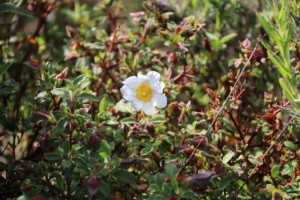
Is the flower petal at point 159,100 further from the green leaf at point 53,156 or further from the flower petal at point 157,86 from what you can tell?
the green leaf at point 53,156

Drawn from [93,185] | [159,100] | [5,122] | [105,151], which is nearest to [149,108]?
[159,100]

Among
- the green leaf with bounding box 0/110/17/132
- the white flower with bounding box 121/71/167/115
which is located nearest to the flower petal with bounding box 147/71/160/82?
the white flower with bounding box 121/71/167/115

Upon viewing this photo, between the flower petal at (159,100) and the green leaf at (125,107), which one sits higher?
the flower petal at (159,100)

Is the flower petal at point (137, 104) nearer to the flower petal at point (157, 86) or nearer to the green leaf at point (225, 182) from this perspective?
the flower petal at point (157, 86)

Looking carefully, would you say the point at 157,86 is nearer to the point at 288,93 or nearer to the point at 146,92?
the point at 146,92

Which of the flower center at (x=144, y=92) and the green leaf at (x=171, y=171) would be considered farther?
the flower center at (x=144, y=92)

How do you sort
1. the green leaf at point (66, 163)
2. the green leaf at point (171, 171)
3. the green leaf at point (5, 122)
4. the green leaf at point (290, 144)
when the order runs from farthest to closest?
the green leaf at point (5, 122) < the green leaf at point (290, 144) < the green leaf at point (66, 163) < the green leaf at point (171, 171)

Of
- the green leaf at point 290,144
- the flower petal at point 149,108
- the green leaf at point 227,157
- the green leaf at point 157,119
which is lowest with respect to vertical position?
the green leaf at point 290,144

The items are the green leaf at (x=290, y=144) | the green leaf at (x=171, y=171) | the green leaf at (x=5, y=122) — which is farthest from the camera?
the green leaf at (x=5, y=122)

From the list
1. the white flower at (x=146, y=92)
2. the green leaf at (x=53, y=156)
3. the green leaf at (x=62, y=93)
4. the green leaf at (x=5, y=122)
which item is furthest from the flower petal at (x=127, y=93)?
the green leaf at (x=5, y=122)

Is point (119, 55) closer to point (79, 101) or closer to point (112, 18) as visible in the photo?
point (112, 18)
